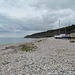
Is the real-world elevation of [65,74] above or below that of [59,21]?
below

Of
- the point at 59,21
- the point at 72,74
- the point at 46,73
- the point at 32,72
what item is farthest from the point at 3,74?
the point at 59,21

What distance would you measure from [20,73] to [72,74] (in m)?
2.98

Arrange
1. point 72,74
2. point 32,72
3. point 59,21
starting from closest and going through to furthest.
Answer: point 72,74 < point 32,72 < point 59,21

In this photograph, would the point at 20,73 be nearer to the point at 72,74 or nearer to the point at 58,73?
the point at 58,73

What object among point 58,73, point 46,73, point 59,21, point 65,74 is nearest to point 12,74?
point 46,73

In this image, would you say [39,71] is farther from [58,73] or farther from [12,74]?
[12,74]

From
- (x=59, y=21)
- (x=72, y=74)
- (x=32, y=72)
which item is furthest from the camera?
(x=59, y=21)

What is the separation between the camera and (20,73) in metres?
4.84

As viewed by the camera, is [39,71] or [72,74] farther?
[39,71]

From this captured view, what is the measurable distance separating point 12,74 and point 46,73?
1987mm

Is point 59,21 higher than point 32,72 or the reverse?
higher

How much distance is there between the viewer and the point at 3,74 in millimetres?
4844

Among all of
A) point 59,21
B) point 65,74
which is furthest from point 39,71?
point 59,21

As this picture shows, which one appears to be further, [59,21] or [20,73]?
[59,21]
